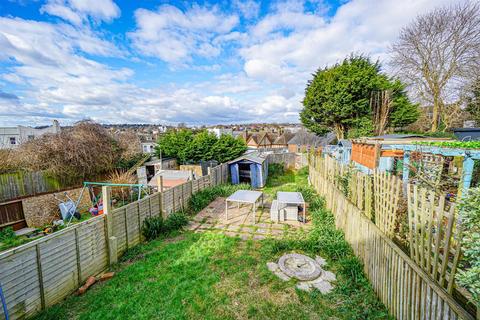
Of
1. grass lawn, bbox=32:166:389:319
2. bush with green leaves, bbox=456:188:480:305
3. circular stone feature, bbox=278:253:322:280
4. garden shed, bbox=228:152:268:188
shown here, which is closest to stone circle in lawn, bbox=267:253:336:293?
circular stone feature, bbox=278:253:322:280

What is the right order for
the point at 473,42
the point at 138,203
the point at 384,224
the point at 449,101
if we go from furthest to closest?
the point at 449,101, the point at 473,42, the point at 138,203, the point at 384,224

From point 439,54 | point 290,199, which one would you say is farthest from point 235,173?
point 439,54

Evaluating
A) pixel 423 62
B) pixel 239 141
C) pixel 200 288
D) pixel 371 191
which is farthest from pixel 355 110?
pixel 200 288

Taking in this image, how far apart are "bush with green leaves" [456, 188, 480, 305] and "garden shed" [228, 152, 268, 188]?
38.2 ft

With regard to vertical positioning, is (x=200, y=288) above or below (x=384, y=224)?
below

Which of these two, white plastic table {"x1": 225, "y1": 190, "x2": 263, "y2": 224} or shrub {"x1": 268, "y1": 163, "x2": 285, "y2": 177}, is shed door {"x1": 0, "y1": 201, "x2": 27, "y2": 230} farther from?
shrub {"x1": 268, "y1": 163, "x2": 285, "y2": 177}

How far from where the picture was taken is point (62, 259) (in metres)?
4.00

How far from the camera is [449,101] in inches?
632

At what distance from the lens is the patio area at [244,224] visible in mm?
6867

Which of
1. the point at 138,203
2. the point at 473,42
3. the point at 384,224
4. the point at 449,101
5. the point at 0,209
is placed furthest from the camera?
the point at 449,101

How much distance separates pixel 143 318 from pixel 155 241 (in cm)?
303

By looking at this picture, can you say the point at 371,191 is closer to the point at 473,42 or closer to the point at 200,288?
the point at 200,288

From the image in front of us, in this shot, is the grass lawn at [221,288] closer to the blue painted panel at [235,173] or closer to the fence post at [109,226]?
the fence post at [109,226]

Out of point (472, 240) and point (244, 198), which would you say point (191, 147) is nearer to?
point (244, 198)
